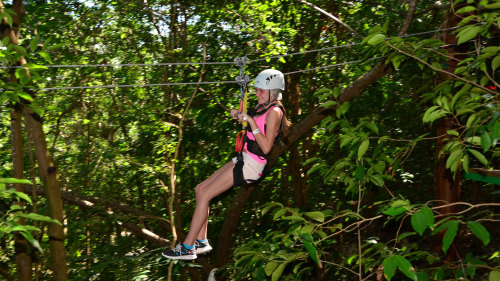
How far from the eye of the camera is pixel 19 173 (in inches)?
189

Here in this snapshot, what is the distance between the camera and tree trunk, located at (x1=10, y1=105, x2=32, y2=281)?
15.9 feet

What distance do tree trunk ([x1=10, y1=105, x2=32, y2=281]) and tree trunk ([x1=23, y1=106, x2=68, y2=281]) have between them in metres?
0.25

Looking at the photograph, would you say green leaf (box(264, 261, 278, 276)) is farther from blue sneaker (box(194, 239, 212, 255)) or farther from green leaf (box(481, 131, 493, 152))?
blue sneaker (box(194, 239, 212, 255))

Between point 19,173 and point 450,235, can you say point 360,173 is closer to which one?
point 450,235

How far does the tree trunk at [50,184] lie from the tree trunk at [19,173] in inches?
9.8

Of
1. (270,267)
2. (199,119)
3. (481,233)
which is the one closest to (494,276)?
(481,233)

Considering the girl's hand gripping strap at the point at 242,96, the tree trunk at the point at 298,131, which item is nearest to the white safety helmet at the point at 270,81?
the girl's hand gripping strap at the point at 242,96

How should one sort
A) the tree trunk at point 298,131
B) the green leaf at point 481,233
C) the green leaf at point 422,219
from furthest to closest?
the tree trunk at point 298,131
the green leaf at point 422,219
the green leaf at point 481,233

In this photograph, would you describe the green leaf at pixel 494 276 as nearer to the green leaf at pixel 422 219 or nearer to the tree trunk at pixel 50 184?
the green leaf at pixel 422 219

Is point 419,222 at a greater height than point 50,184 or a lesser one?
lesser

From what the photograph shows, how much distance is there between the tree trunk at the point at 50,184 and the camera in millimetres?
4574

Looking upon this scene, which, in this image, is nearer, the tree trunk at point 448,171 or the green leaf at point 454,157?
the green leaf at point 454,157

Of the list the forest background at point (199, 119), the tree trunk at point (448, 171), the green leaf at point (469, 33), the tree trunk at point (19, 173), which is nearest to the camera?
the green leaf at point (469, 33)

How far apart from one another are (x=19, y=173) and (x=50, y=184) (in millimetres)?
387
